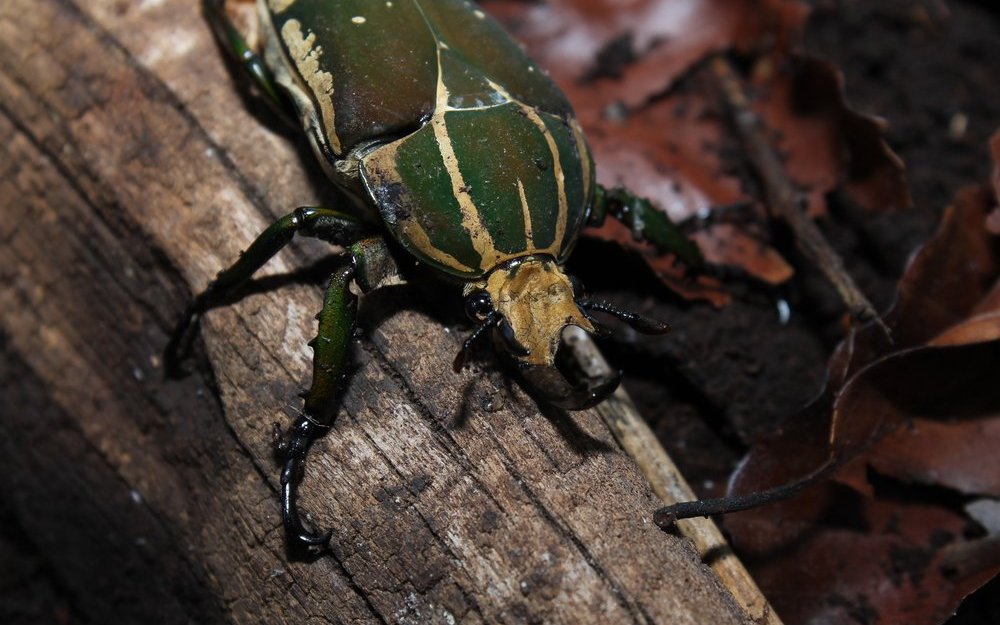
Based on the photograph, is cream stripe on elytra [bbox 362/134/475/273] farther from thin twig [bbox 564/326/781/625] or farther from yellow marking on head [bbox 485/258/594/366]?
thin twig [bbox 564/326/781/625]

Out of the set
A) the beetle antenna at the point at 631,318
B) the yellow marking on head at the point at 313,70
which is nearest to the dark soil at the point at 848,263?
the beetle antenna at the point at 631,318

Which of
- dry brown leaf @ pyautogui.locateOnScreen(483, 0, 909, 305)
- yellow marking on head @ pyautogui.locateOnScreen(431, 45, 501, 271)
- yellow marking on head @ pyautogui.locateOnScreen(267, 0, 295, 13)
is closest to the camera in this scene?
yellow marking on head @ pyautogui.locateOnScreen(431, 45, 501, 271)

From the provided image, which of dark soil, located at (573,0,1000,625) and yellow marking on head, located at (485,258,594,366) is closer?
yellow marking on head, located at (485,258,594,366)

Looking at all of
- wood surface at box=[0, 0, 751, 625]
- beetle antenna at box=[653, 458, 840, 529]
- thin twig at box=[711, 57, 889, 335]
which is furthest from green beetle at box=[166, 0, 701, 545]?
thin twig at box=[711, 57, 889, 335]

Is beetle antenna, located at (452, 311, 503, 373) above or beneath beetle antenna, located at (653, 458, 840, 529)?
above

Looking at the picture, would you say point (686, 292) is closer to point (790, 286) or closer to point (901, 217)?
point (790, 286)

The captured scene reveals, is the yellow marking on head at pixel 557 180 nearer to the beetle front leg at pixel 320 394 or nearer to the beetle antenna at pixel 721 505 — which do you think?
the beetle front leg at pixel 320 394

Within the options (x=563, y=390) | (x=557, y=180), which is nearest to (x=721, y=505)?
(x=563, y=390)

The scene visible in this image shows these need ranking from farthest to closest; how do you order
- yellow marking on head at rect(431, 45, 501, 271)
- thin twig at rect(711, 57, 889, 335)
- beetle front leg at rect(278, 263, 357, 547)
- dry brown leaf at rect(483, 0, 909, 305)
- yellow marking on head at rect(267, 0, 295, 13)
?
dry brown leaf at rect(483, 0, 909, 305)
thin twig at rect(711, 57, 889, 335)
yellow marking on head at rect(267, 0, 295, 13)
yellow marking on head at rect(431, 45, 501, 271)
beetle front leg at rect(278, 263, 357, 547)
